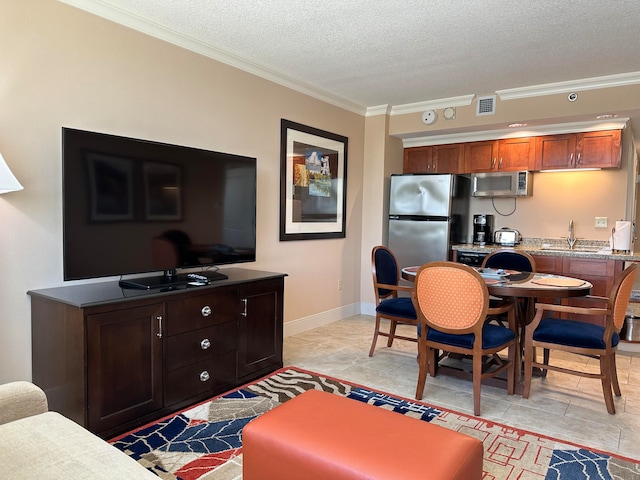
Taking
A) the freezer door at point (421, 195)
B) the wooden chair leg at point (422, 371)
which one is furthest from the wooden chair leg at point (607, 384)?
the freezer door at point (421, 195)

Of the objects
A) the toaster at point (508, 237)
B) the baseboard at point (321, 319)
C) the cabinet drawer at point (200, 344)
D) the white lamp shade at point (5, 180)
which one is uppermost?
the white lamp shade at point (5, 180)

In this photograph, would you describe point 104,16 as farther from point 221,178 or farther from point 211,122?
point 221,178

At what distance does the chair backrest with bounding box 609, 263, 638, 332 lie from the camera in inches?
109

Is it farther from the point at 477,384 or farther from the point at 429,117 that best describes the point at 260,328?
the point at 429,117

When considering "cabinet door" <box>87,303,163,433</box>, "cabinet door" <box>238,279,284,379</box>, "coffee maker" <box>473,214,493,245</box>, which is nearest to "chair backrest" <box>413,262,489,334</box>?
"cabinet door" <box>238,279,284,379</box>

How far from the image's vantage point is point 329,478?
1486 millimetres

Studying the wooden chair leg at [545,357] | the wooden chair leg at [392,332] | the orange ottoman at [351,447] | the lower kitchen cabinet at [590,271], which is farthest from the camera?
the lower kitchen cabinet at [590,271]

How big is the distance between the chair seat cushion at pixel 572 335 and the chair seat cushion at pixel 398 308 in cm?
95

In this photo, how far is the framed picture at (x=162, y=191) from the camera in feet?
8.92

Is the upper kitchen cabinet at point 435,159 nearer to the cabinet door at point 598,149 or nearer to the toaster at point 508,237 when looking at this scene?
the toaster at point 508,237

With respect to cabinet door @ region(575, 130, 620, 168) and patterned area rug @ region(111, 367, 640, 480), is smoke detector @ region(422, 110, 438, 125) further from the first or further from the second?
patterned area rug @ region(111, 367, 640, 480)

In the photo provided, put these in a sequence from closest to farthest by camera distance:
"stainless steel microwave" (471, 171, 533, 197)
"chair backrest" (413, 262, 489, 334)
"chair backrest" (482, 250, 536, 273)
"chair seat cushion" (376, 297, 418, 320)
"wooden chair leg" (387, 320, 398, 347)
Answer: "chair backrest" (413, 262, 489, 334), "chair seat cushion" (376, 297, 418, 320), "chair backrest" (482, 250, 536, 273), "wooden chair leg" (387, 320, 398, 347), "stainless steel microwave" (471, 171, 533, 197)

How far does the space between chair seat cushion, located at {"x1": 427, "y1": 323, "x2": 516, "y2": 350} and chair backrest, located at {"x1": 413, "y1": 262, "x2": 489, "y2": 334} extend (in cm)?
7

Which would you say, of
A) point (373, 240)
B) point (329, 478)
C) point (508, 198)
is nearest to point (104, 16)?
point (329, 478)
